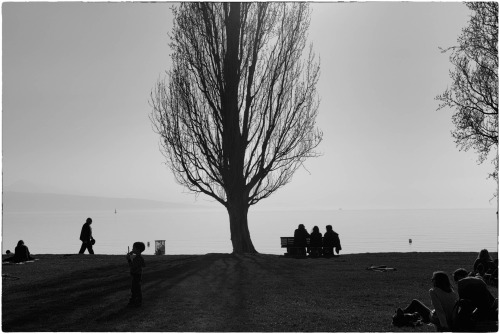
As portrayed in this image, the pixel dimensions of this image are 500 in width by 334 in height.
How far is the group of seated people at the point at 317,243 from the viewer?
26.2 metres

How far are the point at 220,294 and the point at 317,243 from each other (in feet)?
37.5

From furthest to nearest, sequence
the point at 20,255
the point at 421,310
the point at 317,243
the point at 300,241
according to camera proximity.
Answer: the point at 300,241 → the point at 317,243 → the point at 20,255 → the point at 421,310

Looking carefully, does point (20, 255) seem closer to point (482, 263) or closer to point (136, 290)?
point (136, 290)

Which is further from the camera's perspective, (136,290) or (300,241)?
(300,241)

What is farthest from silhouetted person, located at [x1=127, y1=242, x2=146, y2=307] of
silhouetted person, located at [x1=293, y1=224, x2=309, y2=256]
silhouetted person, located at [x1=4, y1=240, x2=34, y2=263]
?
silhouetted person, located at [x1=293, y1=224, x2=309, y2=256]

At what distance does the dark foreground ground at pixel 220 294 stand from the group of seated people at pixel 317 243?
1872 mm

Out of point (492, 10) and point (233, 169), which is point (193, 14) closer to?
point (233, 169)

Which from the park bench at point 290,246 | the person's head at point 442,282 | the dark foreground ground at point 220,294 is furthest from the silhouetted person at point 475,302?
the park bench at point 290,246

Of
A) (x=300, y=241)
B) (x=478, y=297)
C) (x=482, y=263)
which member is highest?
(x=300, y=241)

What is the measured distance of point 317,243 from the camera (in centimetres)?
2642

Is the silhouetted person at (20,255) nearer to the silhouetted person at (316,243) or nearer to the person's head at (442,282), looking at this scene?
the silhouetted person at (316,243)

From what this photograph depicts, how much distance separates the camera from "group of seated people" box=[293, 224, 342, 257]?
86.0ft

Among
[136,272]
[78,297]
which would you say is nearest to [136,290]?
[136,272]

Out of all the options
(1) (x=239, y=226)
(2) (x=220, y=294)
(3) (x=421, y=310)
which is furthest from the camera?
(1) (x=239, y=226)
